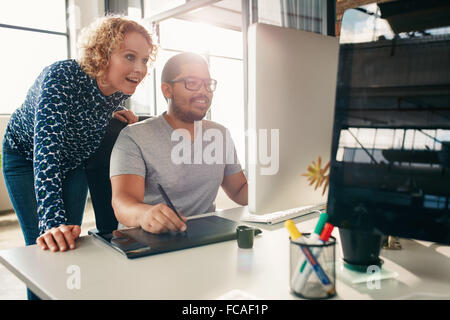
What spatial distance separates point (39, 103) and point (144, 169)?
1.33ft

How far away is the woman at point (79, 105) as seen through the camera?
1357mm

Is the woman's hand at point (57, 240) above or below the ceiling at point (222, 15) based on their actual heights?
below

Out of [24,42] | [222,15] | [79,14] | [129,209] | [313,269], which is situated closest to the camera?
[313,269]

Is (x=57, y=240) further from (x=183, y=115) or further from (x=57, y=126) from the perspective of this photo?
(x=183, y=115)

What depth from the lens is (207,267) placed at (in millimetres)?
785

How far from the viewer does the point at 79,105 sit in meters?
1.41

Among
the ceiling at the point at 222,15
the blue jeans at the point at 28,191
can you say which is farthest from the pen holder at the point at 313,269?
the ceiling at the point at 222,15

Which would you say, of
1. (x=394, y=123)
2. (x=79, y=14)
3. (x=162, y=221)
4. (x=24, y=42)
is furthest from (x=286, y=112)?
(x=79, y=14)

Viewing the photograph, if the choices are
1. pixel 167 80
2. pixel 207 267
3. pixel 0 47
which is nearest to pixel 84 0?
pixel 0 47

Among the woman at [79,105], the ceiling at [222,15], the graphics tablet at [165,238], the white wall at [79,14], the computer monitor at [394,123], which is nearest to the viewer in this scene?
the computer monitor at [394,123]

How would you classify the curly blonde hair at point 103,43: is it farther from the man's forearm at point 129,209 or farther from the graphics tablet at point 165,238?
the graphics tablet at point 165,238

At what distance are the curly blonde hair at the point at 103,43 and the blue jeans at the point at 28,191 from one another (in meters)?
0.42

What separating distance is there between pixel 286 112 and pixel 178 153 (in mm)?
749
